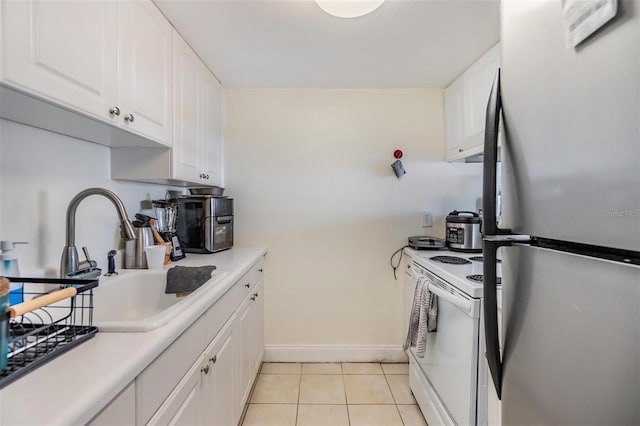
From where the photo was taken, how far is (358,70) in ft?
6.90

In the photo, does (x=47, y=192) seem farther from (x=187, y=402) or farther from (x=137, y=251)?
(x=187, y=402)

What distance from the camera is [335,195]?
247cm

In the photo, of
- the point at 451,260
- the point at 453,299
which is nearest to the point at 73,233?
the point at 453,299

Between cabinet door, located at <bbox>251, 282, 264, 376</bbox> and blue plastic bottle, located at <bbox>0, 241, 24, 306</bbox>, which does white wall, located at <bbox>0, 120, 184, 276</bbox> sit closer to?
blue plastic bottle, located at <bbox>0, 241, 24, 306</bbox>

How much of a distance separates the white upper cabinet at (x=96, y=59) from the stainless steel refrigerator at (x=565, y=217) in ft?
4.10

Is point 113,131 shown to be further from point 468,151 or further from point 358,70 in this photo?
point 468,151

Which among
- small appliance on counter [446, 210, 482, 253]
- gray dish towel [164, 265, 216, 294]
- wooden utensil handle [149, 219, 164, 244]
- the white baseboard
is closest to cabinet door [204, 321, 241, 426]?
gray dish towel [164, 265, 216, 294]

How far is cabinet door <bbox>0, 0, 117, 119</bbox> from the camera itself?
754mm

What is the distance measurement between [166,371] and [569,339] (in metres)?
0.98

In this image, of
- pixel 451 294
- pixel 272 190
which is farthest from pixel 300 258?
pixel 451 294

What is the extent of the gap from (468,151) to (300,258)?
Result: 1534 mm

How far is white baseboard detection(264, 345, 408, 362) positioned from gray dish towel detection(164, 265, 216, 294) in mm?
1325

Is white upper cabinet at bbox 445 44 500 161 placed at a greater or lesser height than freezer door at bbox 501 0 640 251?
greater

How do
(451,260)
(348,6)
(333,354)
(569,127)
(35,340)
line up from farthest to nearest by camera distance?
(333,354), (451,260), (348,6), (35,340), (569,127)
